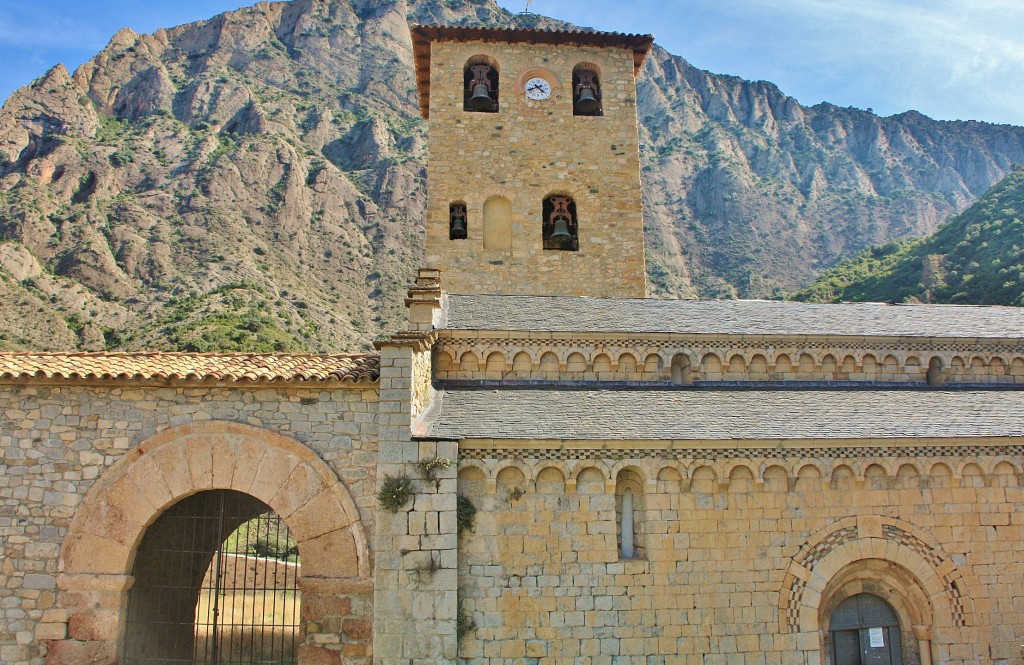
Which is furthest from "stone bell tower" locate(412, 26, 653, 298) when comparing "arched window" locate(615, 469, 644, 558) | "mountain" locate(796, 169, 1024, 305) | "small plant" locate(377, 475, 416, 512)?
"mountain" locate(796, 169, 1024, 305)

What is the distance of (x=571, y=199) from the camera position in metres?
15.3

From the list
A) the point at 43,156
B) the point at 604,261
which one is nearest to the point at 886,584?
the point at 604,261

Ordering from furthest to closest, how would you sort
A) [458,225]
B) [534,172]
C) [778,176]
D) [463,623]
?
[778,176], [534,172], [458,225], [463,623]

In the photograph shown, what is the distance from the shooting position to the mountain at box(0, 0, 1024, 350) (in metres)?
44.1

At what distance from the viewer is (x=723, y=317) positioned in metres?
11.9

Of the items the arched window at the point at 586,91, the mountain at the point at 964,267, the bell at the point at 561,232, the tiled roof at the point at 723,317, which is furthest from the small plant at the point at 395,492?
the mountain at the point at 964,267

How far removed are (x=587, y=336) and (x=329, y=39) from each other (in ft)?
274

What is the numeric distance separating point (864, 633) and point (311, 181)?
6034 cm

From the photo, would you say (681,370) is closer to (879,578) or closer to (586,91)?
(879,578)

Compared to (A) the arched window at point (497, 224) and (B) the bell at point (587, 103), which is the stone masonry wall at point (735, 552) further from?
(B) the bell at point (587, 103)

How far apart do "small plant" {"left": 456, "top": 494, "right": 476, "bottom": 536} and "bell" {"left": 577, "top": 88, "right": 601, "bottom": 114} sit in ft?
33.4

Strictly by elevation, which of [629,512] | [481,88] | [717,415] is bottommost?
[629,512]

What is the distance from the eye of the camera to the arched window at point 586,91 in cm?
1568

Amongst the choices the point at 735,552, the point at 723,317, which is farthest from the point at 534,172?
the point at 735,552
